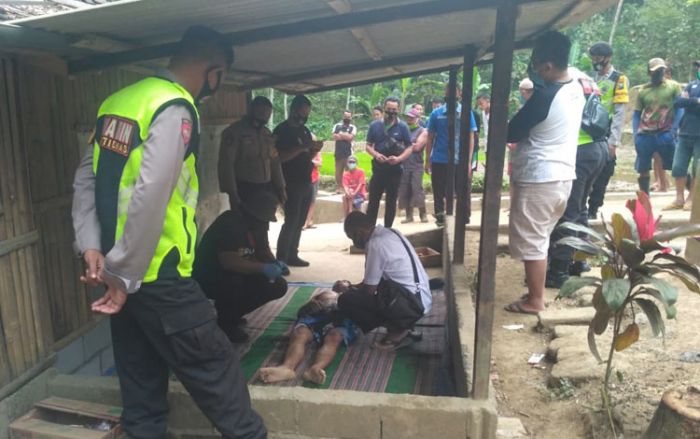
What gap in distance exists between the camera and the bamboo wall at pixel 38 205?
2.81m

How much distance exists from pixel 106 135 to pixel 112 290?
613 mm

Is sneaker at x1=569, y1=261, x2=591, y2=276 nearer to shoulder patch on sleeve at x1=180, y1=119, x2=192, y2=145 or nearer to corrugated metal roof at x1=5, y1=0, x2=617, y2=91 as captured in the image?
corrugated metal roof at x1=5, y1=0, x2=617, y2=91

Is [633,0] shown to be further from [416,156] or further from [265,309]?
[416,156]

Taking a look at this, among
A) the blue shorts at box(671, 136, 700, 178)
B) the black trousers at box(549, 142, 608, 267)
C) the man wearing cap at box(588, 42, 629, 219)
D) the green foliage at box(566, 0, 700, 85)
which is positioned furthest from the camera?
the green foliage at box(566, 0, 700, 85)

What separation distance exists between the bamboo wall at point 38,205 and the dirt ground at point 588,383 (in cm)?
259

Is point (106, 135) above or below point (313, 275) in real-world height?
above

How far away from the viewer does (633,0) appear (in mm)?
2930

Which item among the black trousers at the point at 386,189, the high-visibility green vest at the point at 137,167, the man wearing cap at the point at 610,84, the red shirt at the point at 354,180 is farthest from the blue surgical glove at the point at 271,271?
the red shirt at the point at 354,180

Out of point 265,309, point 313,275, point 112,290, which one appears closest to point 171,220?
point 112,290

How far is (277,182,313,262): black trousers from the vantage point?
6.34 meters

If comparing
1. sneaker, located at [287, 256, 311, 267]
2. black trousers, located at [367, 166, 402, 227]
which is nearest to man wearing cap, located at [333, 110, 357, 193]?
black trousers, located at [367, 166, 402, 227]

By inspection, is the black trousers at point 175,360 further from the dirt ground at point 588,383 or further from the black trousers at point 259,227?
the black trousers at point 259,227

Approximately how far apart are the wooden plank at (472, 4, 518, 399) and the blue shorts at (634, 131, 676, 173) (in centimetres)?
558

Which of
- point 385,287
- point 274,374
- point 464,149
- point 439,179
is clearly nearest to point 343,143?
point 439,179
